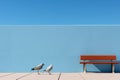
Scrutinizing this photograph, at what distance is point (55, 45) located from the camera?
817cm

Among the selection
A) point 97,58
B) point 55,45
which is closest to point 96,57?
point 97,58

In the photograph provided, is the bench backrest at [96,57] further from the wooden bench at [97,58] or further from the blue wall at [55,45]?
the blue wall at [55,45]

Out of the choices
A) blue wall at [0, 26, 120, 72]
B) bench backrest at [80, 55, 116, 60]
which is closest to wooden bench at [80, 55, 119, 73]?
bench backrest at [80, 55, 116, 60]

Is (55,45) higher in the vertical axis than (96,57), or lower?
higher

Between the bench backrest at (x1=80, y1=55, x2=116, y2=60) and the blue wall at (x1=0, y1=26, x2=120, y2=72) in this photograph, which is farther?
the blue wall at (x1=0, y1=26, x2=120, y2=72)

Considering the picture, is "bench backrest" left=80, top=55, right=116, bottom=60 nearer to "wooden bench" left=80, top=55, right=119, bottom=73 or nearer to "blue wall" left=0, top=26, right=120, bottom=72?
"wooden bench" left=80, top=55, right=119, bottom=73

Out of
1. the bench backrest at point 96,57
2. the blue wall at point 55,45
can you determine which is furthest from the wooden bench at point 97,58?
the blue wall at point 55,45

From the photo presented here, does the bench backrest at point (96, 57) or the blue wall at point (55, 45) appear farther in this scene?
the blue wall at point (55, 45)

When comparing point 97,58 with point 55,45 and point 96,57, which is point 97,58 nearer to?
point 96,57

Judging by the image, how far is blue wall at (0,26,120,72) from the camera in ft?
26.5

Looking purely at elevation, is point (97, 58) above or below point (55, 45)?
below

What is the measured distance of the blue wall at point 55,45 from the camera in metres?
8.08

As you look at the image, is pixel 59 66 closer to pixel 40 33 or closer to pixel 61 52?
pixel 61 52

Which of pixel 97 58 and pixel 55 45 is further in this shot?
pixel 55 45
